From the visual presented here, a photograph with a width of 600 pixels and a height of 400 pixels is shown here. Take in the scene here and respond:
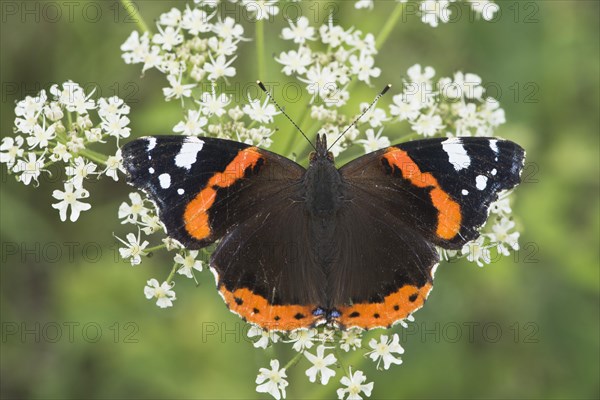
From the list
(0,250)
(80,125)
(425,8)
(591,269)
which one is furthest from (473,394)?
(0,250)

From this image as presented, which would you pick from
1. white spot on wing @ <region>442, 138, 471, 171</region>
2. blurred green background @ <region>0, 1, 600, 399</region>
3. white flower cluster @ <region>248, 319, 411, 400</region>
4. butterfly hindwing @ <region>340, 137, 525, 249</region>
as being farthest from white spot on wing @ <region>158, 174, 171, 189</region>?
blurred green background @ <region>0, 1, 600, 399</region>

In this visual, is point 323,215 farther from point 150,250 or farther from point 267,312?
point 150,250

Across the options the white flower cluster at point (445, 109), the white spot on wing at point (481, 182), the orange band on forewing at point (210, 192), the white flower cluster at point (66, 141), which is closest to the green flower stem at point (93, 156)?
the white flower cluster at point (66, 141)

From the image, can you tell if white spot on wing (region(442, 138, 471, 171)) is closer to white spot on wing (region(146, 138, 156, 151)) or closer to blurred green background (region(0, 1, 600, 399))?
blurred green background (region(0, 1, 600, 399))

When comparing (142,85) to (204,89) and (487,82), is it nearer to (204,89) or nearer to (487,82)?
(204,89)

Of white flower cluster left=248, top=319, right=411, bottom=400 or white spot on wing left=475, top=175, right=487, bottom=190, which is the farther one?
white flower cluster left=248, top=319, right=411, bottom=400
